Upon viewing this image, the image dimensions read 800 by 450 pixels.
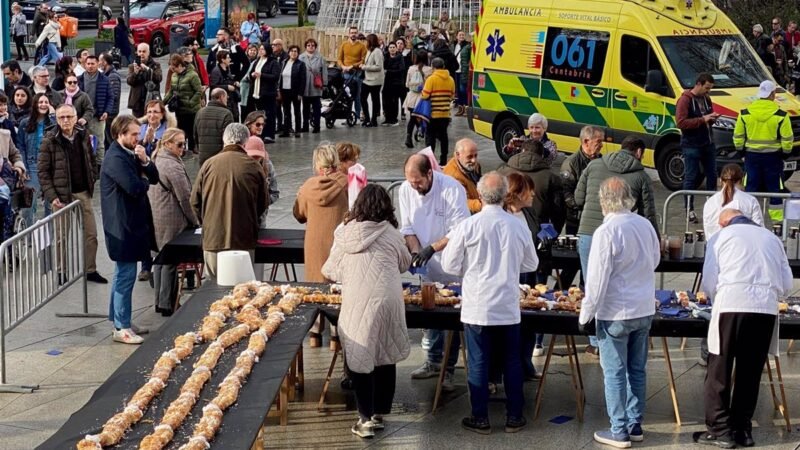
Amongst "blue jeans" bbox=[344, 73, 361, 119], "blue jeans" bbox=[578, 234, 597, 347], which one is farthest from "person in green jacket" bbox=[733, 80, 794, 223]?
"blue jeans" bbox=[344, 73, 361, 119]

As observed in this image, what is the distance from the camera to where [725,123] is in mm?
16141

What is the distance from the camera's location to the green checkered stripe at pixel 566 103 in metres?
16.7

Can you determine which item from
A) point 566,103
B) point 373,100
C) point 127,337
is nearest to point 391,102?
point 373,100

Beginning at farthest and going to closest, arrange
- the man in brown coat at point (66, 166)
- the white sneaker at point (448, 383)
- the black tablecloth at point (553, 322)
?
the man in brown coat at point (66, 166) < the white sneaker at point (448, 383) < the black tablecloth at point (553, 322)

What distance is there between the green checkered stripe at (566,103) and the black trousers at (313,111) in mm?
3627

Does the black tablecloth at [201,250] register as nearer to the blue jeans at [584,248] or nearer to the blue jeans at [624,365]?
the blue jeans at [584,248]

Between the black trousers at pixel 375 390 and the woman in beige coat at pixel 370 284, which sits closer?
the woman in beige coat at pixel 370 284

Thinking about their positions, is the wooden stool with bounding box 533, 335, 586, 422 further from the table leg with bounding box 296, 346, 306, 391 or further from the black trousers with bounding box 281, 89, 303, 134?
the black trousers with bounding box 281, 89, 303, 134

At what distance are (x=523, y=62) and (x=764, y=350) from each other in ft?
34.4

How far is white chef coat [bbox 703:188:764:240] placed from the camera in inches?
378

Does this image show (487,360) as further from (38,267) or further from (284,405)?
(38,267)

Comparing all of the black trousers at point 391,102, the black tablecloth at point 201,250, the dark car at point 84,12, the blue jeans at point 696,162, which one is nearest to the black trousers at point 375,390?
the black tablecloth at point 201,250

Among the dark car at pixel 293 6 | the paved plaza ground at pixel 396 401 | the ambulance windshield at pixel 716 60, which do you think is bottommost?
the paved plaza ground at pixel 396 401

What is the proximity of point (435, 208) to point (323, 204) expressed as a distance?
916 millimetres
